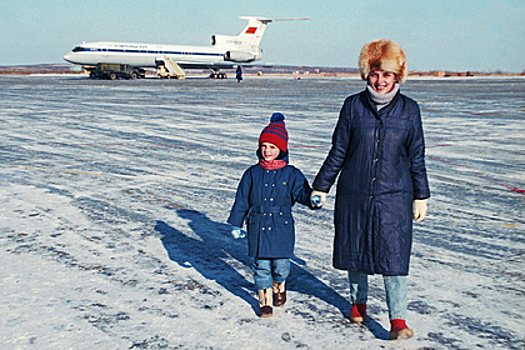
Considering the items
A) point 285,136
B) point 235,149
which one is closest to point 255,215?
point 285,136

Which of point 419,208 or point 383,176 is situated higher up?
point 383,176

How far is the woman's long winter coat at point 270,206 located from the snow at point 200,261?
48 centimetres

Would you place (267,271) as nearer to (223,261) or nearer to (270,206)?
(270,206)

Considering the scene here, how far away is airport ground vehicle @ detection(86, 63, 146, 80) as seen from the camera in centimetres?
4869

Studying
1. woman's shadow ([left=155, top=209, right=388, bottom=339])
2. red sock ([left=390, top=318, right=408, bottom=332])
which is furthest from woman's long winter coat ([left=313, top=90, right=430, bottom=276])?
woman's shadow ([left=155, top=209, right=388, bottom=339])

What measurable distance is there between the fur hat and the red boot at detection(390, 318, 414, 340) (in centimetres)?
146

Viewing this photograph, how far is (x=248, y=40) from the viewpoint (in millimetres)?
67000

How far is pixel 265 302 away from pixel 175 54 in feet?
184

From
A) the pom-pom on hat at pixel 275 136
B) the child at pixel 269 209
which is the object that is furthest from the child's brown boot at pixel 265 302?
the pom-pom on hat at pixel 275 136

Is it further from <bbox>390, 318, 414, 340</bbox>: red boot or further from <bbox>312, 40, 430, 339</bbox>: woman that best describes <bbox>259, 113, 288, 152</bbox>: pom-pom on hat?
<bbox>390, 318, 414, 340</bbox>: red boot

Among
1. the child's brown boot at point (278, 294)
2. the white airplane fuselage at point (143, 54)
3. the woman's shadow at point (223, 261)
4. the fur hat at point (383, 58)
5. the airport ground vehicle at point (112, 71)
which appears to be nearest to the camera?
the fur hat at point (383, 58)

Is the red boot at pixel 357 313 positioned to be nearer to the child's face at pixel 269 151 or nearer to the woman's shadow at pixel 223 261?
the woman's shadow at pixel 223 261

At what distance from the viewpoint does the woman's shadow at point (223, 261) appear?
12.2 feet

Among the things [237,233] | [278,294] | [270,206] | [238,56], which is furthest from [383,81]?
[238,56]
